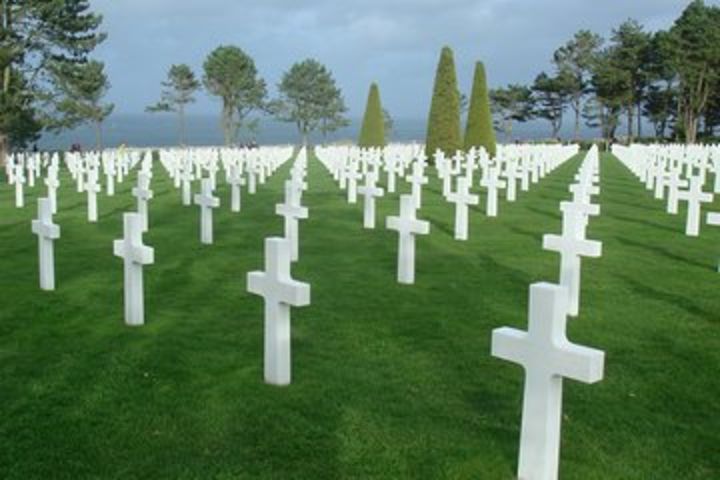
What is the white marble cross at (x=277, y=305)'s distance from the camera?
16.2ft

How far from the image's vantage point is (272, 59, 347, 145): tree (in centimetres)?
7112

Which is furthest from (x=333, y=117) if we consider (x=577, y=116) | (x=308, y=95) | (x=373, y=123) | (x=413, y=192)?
(x=413, y=192)

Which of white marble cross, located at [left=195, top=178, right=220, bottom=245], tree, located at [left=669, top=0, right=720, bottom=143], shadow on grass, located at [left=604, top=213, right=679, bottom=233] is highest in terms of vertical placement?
tree, located at [left=669, top=0, right=720, bottom=143]

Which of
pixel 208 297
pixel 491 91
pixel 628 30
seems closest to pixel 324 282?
pixel 208 297

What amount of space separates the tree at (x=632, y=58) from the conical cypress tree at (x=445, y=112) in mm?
32158

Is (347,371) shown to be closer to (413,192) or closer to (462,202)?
(462,202)

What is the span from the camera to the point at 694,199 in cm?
1156

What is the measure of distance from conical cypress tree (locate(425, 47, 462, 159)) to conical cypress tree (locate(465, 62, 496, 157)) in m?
1.40

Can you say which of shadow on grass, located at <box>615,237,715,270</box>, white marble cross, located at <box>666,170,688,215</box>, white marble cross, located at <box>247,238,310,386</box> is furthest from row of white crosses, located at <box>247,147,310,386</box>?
white marble cross, located at <box>666,170,688,215</box>

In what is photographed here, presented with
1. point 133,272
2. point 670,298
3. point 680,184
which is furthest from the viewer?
point 680,184

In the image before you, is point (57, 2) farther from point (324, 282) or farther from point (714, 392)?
point (714, 392)

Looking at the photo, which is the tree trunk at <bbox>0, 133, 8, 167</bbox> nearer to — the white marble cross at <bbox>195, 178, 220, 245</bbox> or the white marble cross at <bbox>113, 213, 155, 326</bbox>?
the white marble cross at <bbox>195, 178, 220, 245</bbox>

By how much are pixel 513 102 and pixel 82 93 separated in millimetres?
37753

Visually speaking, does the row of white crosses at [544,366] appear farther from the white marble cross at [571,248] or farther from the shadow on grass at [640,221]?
the shadow on grass at [640,221]
